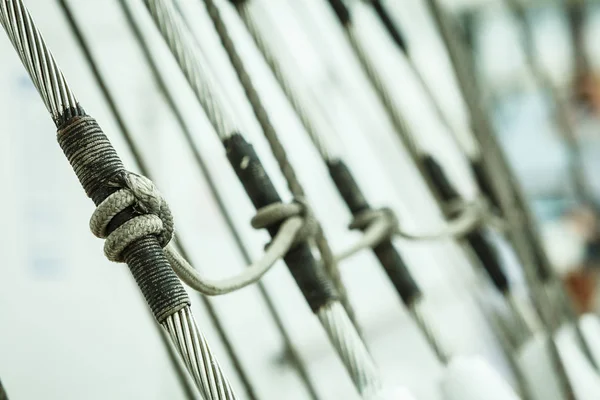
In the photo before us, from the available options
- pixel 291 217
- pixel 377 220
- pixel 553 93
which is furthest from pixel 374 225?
pixel 553 93

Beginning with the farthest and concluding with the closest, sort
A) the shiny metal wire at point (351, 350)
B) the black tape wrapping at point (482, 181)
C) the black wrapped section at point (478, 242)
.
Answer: the black tape wrapping at point (482, 181)
the black wrapped section at point (478, 242)
the shiny metal wire at point (351, 350)

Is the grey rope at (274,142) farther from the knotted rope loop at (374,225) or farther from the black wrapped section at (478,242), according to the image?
the black wrapped section at (478,242)

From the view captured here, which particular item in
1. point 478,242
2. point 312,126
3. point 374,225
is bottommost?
point 478,242

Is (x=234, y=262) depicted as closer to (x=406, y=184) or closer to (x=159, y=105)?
(x=159, y=105)

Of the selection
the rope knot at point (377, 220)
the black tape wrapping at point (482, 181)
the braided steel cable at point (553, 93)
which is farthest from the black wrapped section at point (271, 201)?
the braided steel cable at point (553, 93)

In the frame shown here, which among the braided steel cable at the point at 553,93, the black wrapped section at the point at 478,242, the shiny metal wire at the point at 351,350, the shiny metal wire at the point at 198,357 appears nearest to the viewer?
the shiny metal wire at the point at 198,357

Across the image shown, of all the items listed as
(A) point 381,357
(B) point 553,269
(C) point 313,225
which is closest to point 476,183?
(B) point 553,269

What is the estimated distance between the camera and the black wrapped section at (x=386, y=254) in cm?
60

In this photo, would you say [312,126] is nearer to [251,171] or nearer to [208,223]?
[251,171]

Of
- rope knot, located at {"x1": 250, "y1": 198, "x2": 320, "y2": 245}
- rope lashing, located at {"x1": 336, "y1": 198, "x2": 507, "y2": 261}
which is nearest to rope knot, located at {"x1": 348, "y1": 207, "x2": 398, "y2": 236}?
rope lashing, located at {"x1": 336, "y1": 198, "x2": 507, "y2": 261}

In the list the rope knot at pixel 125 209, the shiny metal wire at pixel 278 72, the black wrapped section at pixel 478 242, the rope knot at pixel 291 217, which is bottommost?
the black wrapped section at pixel 478 242

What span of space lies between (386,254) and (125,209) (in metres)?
0.31

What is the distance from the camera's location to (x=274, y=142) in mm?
509

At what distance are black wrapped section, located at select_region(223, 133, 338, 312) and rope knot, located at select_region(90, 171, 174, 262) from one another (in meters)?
0.12
